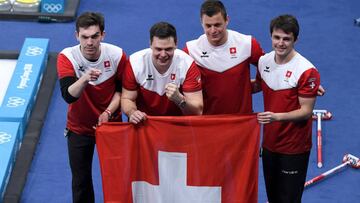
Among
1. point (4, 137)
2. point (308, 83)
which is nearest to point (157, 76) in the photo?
point (308, 83)

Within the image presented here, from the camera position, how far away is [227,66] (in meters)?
5.49

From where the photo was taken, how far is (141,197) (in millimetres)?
5582

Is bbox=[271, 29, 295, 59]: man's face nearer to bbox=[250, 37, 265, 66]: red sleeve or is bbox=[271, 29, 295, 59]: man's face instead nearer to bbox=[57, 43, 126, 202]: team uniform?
bbox=[250, 37, 265, 66]: red sleeve

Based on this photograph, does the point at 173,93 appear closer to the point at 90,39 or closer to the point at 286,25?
the point at 90,39

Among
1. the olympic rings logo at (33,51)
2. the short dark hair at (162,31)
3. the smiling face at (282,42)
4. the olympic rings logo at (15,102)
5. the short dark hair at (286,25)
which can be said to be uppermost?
the short dark hair at (286,25)

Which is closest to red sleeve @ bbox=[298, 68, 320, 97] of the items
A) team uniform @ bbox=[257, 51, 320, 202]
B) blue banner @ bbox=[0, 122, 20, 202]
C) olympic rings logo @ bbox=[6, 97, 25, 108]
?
team uniform @ bbox=[257, 51, 320, 202]

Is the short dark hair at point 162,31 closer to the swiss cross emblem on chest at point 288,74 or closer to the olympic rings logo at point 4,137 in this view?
the swiss cross emblem on chest at point 288,74

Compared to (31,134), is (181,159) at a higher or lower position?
higher

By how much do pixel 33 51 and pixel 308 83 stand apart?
12.3 feet

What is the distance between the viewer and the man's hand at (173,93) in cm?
509

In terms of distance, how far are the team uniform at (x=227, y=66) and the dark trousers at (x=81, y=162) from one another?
0.90m

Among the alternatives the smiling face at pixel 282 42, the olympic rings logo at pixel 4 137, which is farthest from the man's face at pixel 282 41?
the olympic rings logo at pixel 4 137

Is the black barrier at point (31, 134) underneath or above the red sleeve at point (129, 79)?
underneath

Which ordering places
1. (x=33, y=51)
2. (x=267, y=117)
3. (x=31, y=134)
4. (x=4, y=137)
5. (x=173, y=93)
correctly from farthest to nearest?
(x=33, y=51), (x=31, y=134), (x=4, y=137), (x=267, y=117), (x=173, y=93)
